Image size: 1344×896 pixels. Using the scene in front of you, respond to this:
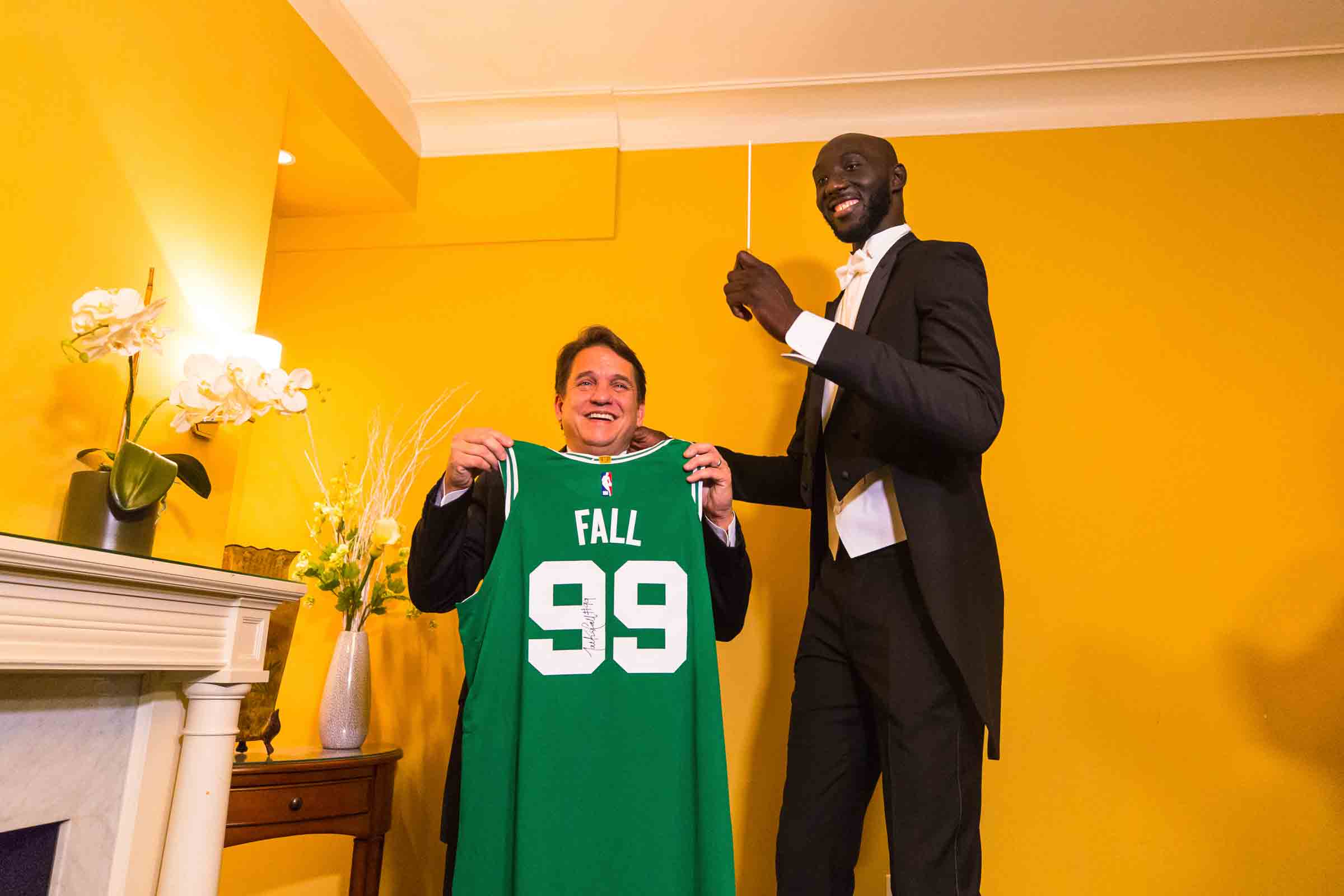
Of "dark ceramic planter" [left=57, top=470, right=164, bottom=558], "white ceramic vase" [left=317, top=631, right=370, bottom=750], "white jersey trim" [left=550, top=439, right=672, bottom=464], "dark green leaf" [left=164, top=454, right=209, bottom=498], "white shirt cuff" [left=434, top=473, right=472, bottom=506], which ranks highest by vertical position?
"white jersey trim" [left=550, top=439, right=672, bottom=464]

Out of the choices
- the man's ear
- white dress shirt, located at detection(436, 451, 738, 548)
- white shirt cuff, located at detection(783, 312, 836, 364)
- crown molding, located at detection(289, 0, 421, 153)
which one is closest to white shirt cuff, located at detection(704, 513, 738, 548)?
white dress shirt, located at detection(436, 451, 738, 548)

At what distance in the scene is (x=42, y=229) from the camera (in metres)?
1.69

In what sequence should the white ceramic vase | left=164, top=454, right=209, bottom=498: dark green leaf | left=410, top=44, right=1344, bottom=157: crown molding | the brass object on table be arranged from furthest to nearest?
left=410, top=44, right=1344, bottom=157: crown molding
the white ceramic vase
the brass object on table
left=164, top=454, right=209, bottom=498: dark green leaf

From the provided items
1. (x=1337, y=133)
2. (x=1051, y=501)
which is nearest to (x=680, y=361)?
(x=1051, y=501)

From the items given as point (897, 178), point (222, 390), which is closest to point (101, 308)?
point (222, 390)

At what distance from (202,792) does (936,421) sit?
1456 mm

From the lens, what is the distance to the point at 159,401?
196 centimetres

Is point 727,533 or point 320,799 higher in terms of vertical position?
point 727,533

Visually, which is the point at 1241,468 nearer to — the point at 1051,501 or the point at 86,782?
the point at 1051,501

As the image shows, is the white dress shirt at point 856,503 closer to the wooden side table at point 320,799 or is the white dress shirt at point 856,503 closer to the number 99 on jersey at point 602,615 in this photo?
the number 99 on jersey at point 602,615

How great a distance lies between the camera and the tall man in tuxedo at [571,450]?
5.37 feet

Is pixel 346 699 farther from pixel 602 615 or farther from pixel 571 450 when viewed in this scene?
pixel 602 615

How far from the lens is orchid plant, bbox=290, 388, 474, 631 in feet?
7.95

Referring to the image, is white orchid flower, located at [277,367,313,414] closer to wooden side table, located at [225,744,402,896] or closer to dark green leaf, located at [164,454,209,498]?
dark green leaf, located at [164,454,209,498]
